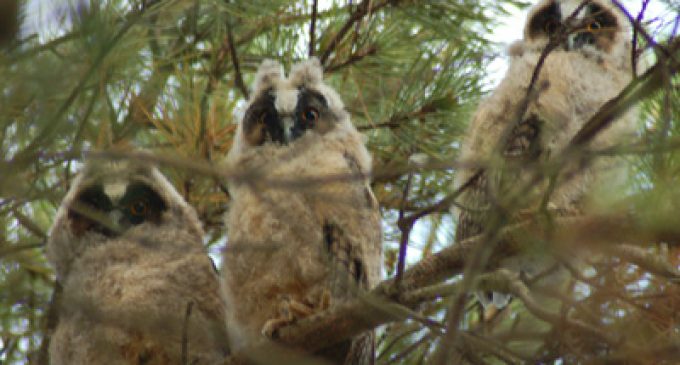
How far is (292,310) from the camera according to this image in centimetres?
295

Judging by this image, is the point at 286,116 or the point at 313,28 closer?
the point at 286,116

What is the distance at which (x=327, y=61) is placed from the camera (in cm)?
392

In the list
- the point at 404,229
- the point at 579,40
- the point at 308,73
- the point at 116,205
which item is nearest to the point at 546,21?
the point at 579,40

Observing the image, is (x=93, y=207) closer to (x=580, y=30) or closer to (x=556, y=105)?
(x=556, y=105)

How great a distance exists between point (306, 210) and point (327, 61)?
0.94 m

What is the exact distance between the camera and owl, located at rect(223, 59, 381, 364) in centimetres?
312

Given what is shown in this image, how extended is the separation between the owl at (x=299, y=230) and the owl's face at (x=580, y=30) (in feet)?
3.22

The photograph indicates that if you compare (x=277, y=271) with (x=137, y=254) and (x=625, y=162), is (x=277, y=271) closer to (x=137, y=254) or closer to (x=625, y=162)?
(x=137, y=254)

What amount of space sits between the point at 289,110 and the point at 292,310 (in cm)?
74

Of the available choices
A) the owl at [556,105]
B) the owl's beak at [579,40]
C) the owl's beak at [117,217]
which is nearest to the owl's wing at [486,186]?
the owl at [556,105]

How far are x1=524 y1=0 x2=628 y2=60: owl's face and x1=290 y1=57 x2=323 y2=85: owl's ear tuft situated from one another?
902 mm

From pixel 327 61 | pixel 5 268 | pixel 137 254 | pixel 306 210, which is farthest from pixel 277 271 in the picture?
pixel 327 61

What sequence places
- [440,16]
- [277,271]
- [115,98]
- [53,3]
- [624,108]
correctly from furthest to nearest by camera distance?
1. [440,16]
2. [115,98]
3. [277,271]
4. [53,3]
5. [624,108]

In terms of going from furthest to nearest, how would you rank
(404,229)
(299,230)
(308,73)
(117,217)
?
1. (117,217)
2. (308,73)
3. (299,230)
4. (404,229)
